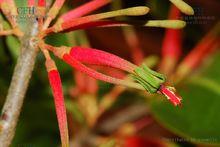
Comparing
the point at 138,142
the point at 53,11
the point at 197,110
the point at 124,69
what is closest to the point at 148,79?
the point at 124,69

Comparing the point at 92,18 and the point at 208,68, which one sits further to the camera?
the point at 208,68

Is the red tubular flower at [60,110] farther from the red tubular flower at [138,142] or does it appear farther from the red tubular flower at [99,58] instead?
the red tubular flower at [138,142]

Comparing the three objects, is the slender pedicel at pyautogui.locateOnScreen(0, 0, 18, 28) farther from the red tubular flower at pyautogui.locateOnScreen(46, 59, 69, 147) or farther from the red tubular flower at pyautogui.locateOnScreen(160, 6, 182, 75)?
the red tubular flower at pyautogui.locateOnScreen(160, 6, 182, 75)

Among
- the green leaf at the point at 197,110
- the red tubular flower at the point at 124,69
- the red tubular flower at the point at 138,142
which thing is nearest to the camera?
the red tubular flower at the point at 124,69

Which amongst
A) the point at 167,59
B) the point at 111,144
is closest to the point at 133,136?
the point at 167,59

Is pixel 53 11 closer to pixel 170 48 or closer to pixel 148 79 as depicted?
pixel 148 79

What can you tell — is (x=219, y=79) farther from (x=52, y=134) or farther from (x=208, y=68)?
(x=52, y=134)

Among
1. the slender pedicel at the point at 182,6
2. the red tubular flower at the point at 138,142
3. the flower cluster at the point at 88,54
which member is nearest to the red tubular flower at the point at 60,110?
the flower cluster at the point at 88,54

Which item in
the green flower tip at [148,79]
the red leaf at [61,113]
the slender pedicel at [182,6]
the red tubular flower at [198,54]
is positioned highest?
the slender pedicel at [182,6]

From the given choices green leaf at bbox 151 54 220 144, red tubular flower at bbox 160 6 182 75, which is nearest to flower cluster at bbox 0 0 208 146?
green leaf at bbox 151 54 220 144
